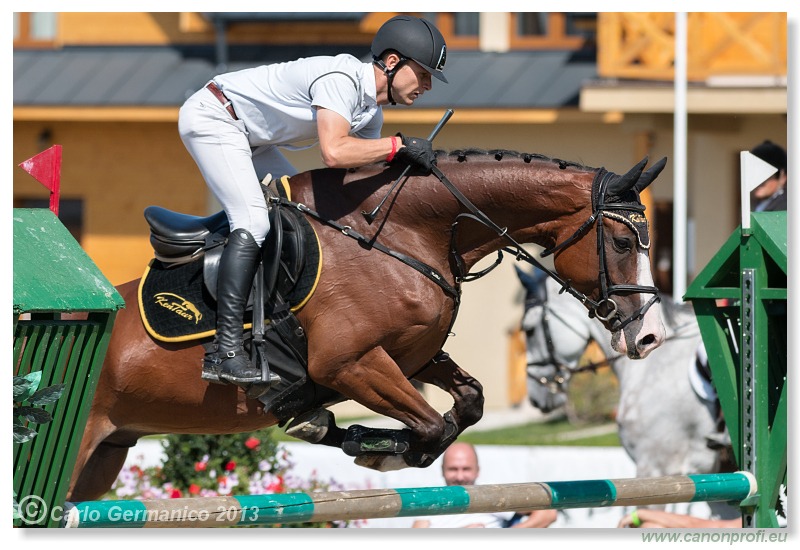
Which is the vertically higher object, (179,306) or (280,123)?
(280,123)

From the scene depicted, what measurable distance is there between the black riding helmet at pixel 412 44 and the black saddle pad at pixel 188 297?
0.57 metres

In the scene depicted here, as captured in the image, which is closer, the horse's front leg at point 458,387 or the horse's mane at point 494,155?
the horse's mane at point 494,155

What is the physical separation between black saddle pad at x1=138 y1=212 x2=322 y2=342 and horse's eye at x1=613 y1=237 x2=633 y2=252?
897 millimetres

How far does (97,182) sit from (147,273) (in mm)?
7916

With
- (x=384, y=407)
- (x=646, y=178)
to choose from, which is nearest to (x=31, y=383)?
(x=384, y=407)

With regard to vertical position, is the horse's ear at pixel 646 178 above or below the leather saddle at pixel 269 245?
above

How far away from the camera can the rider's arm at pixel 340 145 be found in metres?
3.54

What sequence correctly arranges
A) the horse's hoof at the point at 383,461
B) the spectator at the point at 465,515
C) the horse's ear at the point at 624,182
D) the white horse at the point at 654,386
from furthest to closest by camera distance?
the white horse at the point at 654,386 < the spectator at the point at 465,515 < the horse's hoof at the point at 383,461 < the horse's ear at the point at 624,182

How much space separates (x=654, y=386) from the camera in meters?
6.07

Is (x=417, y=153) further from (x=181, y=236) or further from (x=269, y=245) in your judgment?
(x=181, y=236)

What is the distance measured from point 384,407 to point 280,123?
931mm

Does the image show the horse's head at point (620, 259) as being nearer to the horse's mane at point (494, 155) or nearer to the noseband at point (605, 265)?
the noseband at point (605, 265)

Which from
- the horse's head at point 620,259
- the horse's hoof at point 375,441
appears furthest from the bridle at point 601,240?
the horse's hoof at point 375,441
